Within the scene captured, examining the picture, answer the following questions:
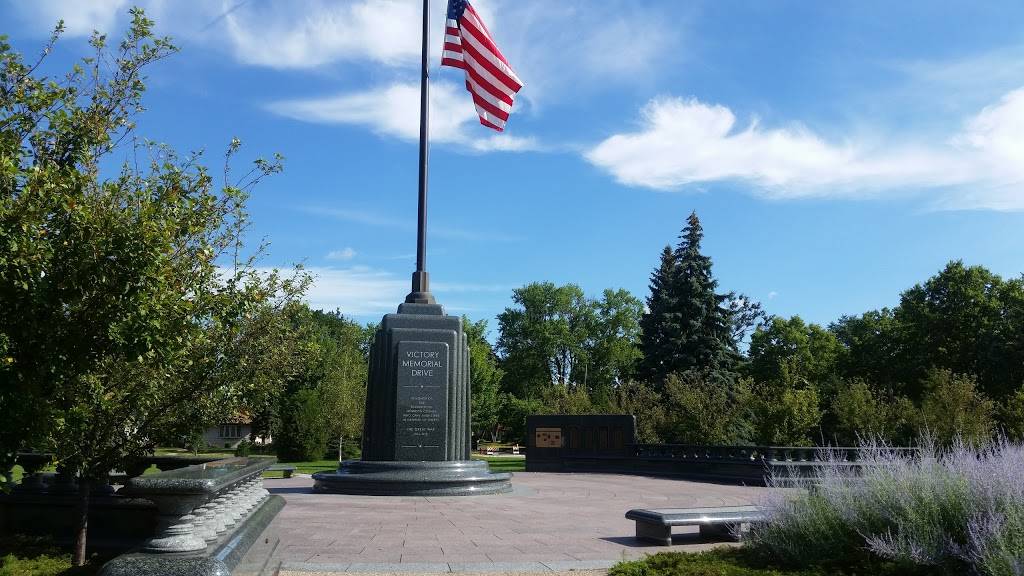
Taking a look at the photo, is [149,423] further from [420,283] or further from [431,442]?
[420,283]

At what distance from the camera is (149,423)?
322 inches

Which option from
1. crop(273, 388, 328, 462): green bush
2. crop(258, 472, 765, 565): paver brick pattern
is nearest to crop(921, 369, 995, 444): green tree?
crop(258, 472, 765, 565): paver brick pattern

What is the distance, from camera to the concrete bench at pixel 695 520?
31.1 ft

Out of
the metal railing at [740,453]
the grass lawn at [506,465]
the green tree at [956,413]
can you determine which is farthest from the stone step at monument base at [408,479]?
the green tree at [956,413]

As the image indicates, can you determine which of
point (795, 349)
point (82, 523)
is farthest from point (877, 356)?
point (82, 523)

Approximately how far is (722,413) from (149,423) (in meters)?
24.4

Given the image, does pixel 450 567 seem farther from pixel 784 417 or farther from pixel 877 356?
pixel 877 356

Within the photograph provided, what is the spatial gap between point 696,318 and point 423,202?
103 ft

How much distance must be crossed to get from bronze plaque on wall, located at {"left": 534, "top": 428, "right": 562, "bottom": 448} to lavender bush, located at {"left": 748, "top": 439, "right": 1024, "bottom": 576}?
69.2 feet

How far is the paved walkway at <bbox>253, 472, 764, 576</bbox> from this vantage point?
8234 mm

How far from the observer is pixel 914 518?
6680 millimetres

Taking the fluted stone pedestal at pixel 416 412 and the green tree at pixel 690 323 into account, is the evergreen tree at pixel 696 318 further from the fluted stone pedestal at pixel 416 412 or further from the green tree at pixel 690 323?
the fluted stone pedestal at pixel 416 412

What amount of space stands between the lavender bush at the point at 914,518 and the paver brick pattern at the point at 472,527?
1.95m

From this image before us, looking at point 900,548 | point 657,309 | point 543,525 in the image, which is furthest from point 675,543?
point 657,309
